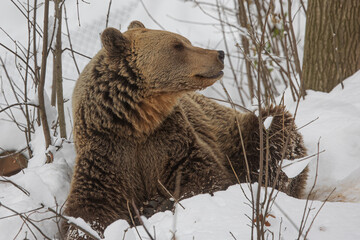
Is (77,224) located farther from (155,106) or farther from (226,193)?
(155,106)

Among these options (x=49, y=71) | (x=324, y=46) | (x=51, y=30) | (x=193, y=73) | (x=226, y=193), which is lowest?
→ (x=226, y=193)

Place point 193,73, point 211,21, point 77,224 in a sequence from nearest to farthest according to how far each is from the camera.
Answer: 1. point 77,224
2. point 193,73
3. point 211,21

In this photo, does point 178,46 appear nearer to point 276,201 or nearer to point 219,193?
point 219,193

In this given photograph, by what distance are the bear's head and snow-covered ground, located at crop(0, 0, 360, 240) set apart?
1.00m

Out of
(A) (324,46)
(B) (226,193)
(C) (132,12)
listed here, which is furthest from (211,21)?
(B) (226,193)

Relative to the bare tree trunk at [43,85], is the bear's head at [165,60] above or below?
below

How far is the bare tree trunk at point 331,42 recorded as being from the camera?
5.37m

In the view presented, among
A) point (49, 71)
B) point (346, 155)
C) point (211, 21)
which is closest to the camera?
point (346, 155)

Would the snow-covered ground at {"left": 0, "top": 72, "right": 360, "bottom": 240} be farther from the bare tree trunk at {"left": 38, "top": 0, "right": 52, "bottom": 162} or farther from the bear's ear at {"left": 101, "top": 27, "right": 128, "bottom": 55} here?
the bear's ear at {"left": 101, "top": 27, "right": 128, "bottom": 55}

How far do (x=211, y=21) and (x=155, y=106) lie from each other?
707 centimetres

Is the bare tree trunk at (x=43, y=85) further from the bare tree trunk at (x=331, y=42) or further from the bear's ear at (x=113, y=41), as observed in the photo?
the bare tree trunk at (x=331, y=42)

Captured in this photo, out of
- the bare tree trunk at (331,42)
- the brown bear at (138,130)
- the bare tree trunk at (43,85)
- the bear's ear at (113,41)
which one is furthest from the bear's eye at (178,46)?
the bare tree trunk at (331,42)

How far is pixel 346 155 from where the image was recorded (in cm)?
450

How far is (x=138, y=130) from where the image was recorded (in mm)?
4000
